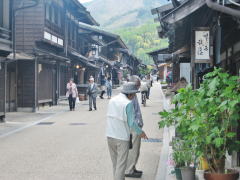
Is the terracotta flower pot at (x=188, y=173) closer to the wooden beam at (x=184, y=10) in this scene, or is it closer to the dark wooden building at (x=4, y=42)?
the wooden beam at (x=184, y=10)

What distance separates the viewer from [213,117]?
5746 mm

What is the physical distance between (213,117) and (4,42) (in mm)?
13692

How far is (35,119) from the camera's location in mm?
19156

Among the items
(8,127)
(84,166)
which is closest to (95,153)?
(84,166)

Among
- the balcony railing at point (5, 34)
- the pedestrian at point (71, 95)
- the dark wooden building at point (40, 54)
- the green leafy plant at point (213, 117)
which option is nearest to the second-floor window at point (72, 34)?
the dark wooden building at point (40, 54)

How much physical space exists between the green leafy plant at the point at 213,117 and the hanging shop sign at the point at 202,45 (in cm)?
356

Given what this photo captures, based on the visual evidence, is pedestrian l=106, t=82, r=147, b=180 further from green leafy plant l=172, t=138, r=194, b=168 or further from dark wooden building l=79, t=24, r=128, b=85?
dark wooden building l=79, t=24, r=128, b=85

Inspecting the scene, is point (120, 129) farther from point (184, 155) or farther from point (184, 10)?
point (184, 10)

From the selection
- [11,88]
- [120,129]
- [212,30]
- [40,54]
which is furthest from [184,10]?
[40,54]

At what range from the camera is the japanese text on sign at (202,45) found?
972cm

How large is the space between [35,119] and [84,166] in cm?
1061

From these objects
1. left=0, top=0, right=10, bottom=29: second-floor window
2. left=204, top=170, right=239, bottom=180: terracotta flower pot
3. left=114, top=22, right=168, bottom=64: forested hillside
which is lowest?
left=204, top=170, right=239, bottom=180: terracotta flower pot

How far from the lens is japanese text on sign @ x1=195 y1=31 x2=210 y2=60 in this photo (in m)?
9.72

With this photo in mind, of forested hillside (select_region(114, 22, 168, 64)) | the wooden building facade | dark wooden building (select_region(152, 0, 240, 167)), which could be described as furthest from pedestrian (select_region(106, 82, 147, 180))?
forested hillside (select_region(114, 22, 168, 64))
